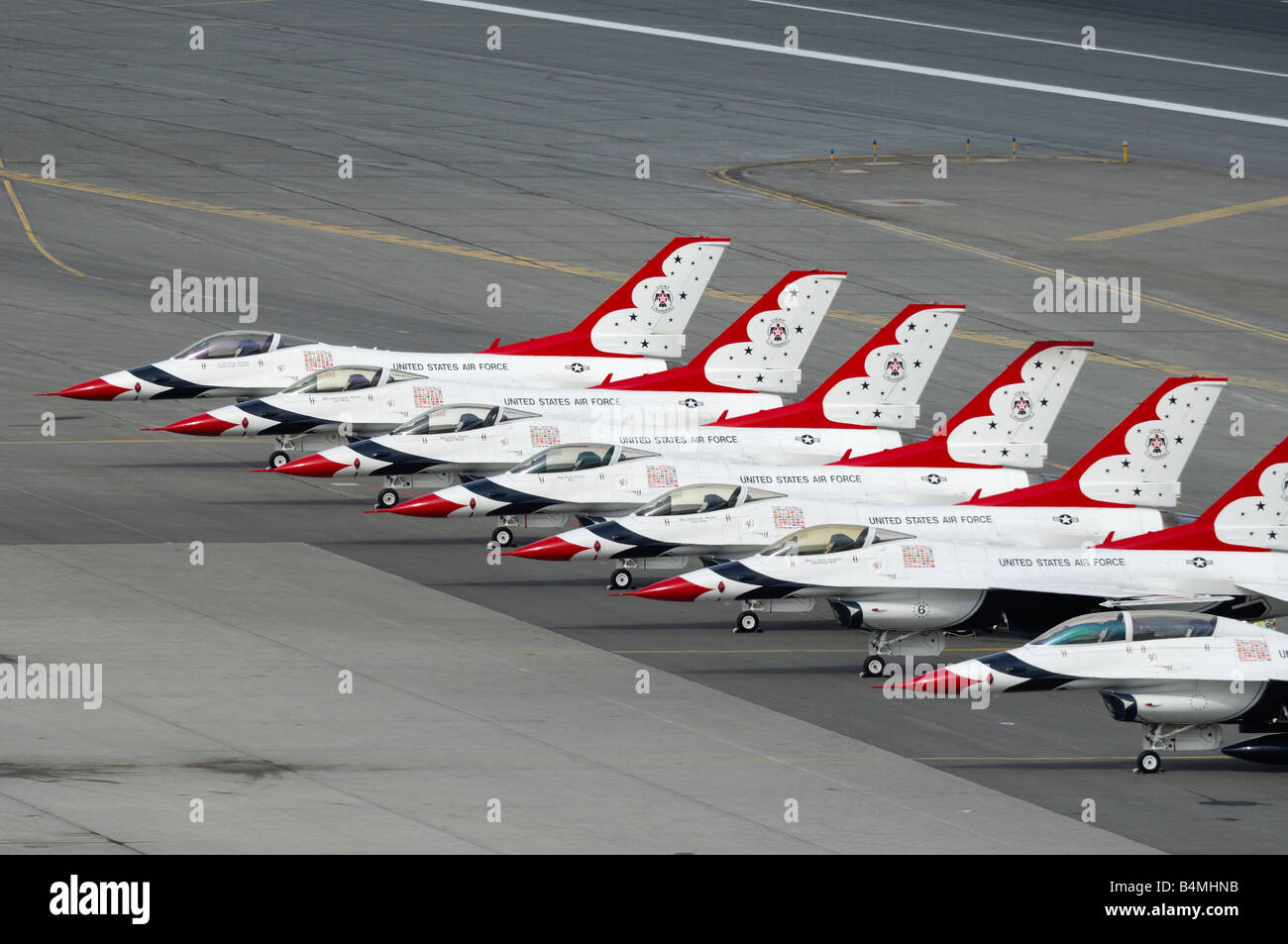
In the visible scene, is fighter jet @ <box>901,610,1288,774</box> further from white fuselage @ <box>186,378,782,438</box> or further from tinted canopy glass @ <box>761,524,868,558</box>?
Result: white fuselage @ <box>186,378,782,438</box>

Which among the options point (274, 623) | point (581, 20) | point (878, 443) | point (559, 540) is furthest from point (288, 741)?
point (581, 20)

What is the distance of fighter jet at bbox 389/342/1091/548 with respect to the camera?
47719 millimetres

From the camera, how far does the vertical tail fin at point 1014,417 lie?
4994 cm

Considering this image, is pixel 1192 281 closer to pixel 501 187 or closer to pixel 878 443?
pixel 501 187

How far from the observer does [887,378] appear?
5472 centimetres

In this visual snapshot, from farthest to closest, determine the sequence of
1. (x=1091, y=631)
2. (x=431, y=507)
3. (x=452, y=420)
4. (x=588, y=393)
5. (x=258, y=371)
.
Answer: (x=258, y=371) < (x=588, y=393) < (x=452, y=420) < (x=431, y=507) < (x=1091, y=631)

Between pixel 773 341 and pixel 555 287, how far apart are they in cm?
2060

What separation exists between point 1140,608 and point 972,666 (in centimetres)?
340

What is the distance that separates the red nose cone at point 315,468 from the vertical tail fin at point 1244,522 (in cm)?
1776

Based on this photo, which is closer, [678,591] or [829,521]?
[678,591]

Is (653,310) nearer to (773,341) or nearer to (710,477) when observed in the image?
(773,341)

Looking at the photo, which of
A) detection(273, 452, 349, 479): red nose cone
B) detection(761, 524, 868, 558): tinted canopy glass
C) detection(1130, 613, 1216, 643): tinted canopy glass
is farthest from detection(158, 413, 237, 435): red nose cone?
detection(1130, 613, 1216, 643): tinted canopy glass

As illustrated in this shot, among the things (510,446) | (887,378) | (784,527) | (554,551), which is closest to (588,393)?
(510,446)

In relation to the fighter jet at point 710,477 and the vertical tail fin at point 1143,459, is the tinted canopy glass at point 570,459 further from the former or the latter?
the vertical tail fin at point 1143,459
